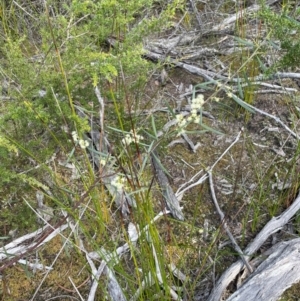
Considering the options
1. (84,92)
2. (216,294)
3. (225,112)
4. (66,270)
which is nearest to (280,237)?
(216,294)

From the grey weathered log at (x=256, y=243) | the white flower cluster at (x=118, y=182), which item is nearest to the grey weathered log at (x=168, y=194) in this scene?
the grey weathered log at (x=256, y=243)

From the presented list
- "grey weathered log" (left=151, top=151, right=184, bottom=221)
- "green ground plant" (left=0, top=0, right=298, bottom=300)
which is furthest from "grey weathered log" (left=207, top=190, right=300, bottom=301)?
"grey weathered log" (left=151, top=151, right=184, bottom=221)

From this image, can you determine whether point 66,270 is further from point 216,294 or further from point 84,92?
point 84,92

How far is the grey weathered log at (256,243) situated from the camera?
1372 mm

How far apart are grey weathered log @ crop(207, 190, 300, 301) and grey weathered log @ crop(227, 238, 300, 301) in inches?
1.9

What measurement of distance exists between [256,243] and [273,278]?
0.50ft

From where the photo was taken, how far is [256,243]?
4.86 ft

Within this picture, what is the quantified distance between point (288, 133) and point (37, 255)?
1.08 metres

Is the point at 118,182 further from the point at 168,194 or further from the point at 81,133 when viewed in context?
the point at 168,194

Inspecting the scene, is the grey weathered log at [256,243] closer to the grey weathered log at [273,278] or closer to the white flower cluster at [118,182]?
the grey weathered log at [273,278]

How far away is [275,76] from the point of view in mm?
1958

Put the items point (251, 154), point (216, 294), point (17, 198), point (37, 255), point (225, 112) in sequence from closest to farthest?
point (216, 294)
point (37, 255)
point (17, 198)
point (251, 154)
point (225, 112)

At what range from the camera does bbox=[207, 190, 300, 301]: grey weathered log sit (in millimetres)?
1372

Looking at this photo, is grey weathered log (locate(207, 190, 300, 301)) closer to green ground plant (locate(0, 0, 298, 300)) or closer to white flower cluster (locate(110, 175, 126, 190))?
green ground plant (locate(0, 0, 298, 300))
